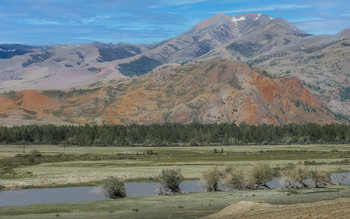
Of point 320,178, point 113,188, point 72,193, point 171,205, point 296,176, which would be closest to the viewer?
point 171,205

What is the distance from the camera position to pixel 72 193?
238ft

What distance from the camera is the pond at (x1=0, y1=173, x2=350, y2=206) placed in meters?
65.7

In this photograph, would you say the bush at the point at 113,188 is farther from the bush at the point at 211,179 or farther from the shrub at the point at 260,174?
the shrub at the point at 260,174

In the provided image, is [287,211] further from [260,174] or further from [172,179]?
[260,174]

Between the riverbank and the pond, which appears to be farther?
the pond

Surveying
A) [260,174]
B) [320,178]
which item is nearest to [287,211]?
[260,174]

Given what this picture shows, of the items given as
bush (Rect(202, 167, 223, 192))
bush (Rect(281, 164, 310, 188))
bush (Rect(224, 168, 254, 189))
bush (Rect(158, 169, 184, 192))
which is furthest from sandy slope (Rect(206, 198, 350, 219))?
bush (Rect(281, 164, 310, 188))

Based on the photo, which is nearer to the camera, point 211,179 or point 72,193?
point 211,179

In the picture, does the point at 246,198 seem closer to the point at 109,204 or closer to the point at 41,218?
the point at 109,204

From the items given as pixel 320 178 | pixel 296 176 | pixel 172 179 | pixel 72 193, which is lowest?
pixel 72 193

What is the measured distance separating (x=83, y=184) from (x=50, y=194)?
388 inches

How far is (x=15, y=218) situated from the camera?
49.4m

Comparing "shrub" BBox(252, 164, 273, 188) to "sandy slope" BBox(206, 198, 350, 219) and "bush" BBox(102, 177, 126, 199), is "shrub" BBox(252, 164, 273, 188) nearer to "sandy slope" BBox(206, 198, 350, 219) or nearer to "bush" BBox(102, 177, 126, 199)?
"sandy slope" BBox(206, 198, 350, 219)

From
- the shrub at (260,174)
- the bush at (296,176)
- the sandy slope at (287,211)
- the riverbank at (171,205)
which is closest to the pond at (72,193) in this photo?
the bush at (296,176)
